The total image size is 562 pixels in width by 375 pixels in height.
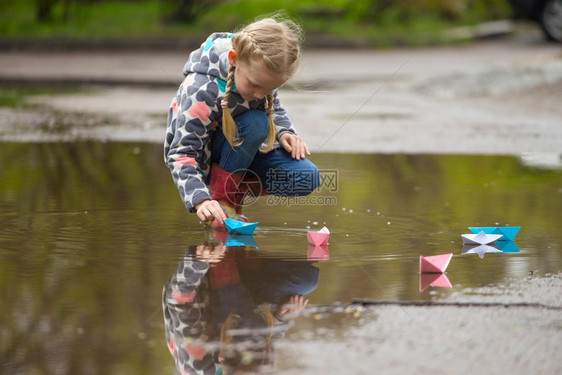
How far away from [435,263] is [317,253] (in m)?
0.53

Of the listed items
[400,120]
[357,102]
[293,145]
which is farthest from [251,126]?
[357,102]

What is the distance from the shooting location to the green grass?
17297mm

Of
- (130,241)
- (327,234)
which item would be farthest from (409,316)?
(130,241)

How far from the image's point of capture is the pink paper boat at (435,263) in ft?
10.2

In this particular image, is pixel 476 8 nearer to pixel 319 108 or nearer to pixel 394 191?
pixel 319 108

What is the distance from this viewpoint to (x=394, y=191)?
16.1ft

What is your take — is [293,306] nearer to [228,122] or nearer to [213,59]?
[228,122]

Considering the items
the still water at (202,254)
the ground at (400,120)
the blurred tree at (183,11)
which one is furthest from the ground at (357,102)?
the blurred tree at (183,11)

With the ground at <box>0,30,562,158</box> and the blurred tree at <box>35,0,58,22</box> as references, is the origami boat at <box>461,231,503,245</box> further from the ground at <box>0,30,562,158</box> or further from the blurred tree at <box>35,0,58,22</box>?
the blurred tree at <box>35,0,58,22</box>

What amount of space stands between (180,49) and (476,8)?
32.2 feet

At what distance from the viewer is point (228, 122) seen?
12.3 feet

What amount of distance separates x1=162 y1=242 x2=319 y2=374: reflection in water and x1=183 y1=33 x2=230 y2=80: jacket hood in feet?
2.61

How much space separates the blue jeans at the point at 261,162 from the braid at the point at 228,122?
0.23 ft

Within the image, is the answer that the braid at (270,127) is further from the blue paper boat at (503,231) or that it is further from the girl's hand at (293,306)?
the girl's hand at (293,306)
